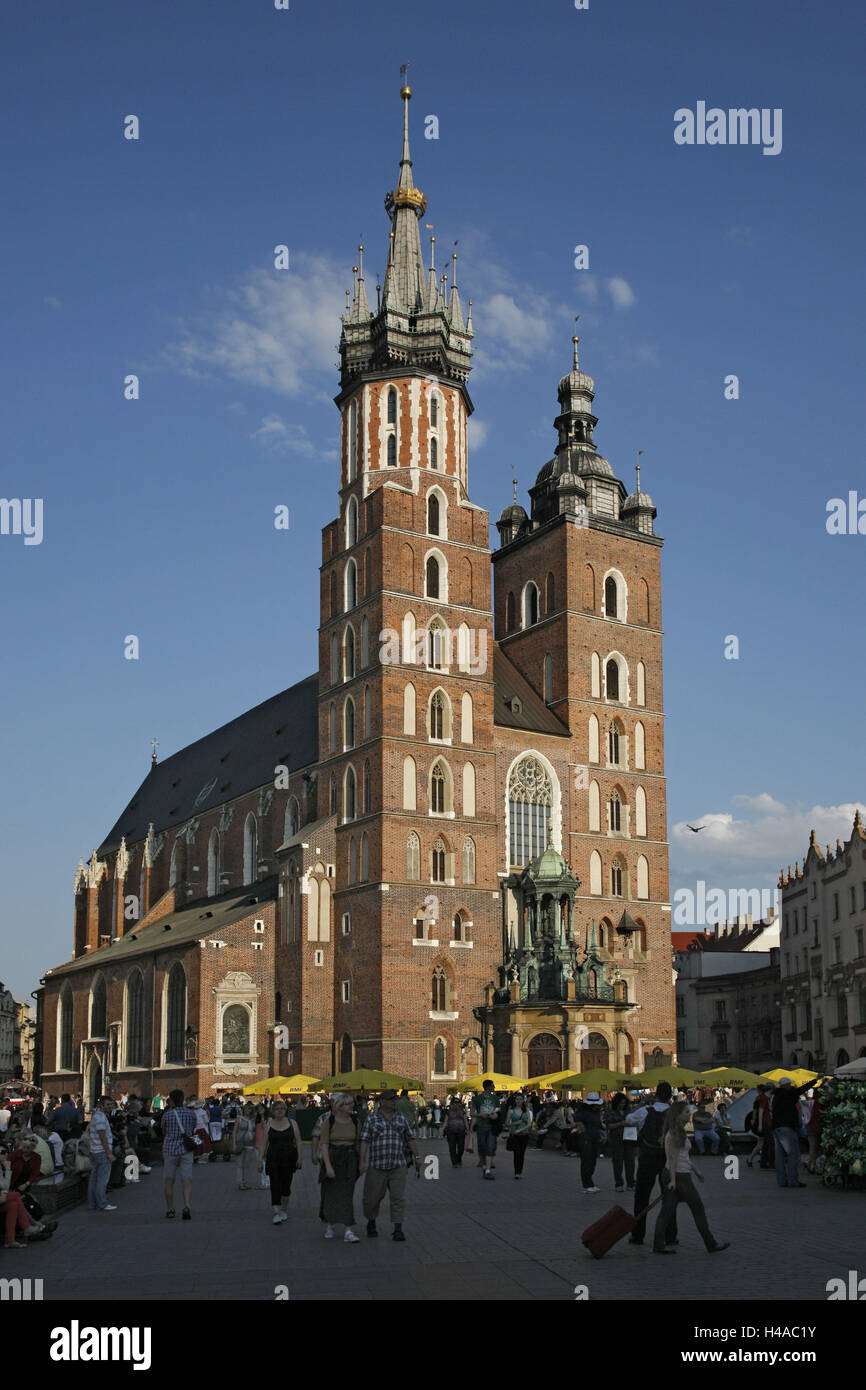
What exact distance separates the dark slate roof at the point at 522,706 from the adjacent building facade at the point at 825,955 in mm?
12263

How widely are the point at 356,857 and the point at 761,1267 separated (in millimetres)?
39183

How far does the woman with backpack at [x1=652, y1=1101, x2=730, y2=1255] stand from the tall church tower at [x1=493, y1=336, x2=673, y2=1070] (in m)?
39.6

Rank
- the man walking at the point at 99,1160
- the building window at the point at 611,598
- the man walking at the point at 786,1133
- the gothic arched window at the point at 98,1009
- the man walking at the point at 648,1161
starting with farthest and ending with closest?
the gothic arched window at the point at 98,1009, the building window at the point at 611,598, the man walking at the point at 786,1133, the man walking at the point at 99,1160, the man walking at the point at 648,1161

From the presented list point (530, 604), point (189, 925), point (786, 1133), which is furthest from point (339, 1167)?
point (189, 925)

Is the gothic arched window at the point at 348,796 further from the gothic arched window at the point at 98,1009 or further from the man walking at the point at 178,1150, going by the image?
the man walking at the point at 178,1150

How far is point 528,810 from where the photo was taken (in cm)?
5428

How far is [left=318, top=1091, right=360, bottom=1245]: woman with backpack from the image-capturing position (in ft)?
51.1

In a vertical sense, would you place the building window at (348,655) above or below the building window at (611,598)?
below

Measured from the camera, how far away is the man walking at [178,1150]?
59.4 ft

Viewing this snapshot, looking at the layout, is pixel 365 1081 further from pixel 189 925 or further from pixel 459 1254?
pixel 189 925

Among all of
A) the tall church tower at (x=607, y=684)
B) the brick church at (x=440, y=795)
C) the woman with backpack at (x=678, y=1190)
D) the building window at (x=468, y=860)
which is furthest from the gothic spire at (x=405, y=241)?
the woman with backpack at (x=678, y=1190)
